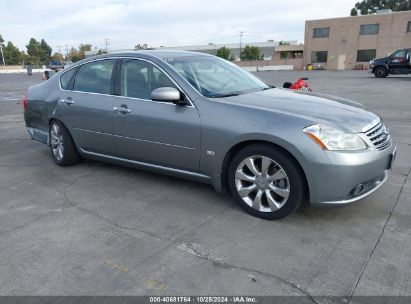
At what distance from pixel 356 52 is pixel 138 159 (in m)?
53.8

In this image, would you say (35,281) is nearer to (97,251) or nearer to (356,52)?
(97,251)

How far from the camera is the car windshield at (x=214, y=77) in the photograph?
393 centimetres

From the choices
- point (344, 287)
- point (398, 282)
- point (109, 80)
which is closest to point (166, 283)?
point (344, 287)

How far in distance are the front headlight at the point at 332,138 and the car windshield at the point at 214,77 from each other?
1.12 metres

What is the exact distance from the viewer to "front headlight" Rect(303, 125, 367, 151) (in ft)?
10.1

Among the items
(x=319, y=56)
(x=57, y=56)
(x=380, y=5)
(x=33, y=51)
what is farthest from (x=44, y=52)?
(x=380, y=5)

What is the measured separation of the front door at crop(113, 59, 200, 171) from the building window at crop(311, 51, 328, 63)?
180 feet

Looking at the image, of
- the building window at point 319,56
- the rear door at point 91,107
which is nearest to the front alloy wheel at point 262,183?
the rear door at point 91,107

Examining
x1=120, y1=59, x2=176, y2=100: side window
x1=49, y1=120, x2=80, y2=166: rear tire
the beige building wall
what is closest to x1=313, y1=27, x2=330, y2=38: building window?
the beige building wall

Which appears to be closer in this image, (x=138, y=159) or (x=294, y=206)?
(x=294, y=206)

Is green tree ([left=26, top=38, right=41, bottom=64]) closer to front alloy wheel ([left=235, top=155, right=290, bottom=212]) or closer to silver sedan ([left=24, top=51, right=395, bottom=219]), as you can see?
silver sedan ([left=24, top=51, right=395, bottom=219])

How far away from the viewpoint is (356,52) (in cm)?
5134

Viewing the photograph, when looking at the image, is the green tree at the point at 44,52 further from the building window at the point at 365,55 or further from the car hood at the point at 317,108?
the car hood at the point at 317,108

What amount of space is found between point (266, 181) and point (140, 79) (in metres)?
1.95
